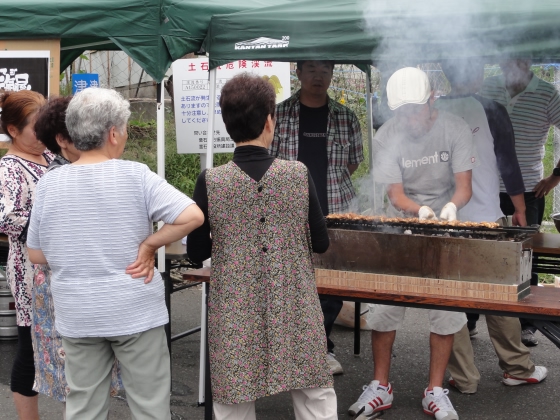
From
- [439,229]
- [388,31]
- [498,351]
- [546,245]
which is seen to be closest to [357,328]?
[498,351]

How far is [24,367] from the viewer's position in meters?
3.42

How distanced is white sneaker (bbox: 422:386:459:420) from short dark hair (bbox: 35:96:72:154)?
2554 millimetres

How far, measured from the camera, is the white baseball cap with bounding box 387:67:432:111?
389cm

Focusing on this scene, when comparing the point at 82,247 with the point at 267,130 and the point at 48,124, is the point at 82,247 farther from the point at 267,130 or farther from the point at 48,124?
the point at 267,130

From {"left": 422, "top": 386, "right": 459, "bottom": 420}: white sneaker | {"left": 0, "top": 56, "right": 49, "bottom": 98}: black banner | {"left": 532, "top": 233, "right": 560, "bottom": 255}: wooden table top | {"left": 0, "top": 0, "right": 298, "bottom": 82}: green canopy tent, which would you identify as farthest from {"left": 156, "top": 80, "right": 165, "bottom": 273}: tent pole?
{"left": 532, "top": 233, "right": 560, "bottom": 255}: wooden table top

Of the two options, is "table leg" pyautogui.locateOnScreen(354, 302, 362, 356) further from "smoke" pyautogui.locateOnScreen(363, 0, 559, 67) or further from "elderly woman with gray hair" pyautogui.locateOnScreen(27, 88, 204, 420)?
"elderly woman with gray hair" pyautogui.locateOnScreen(27, 88, 204, 420)

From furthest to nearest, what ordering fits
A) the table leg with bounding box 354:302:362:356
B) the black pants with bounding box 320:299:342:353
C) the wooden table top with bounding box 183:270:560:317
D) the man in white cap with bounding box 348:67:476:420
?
the table leg with bounding box 354:302:362:356 → the black pants with bounding box 320:299:342:353 → the man in white cap with bounding box 348:67:476:420 → the wooden table top with bounding box 183:270:560:317

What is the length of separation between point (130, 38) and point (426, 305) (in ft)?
7.40

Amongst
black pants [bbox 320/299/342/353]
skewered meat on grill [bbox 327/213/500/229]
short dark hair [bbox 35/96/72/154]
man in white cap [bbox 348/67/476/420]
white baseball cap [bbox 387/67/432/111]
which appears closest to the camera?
short dark hair [bbox 35/96/72/154]

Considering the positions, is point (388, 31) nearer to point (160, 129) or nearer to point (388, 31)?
point (388, 31)

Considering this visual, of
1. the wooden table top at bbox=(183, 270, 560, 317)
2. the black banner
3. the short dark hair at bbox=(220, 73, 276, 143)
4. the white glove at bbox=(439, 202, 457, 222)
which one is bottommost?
the wooden table top at bbox=(183, 270, 560, 317)

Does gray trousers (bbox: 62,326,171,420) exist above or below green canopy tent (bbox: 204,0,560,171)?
below

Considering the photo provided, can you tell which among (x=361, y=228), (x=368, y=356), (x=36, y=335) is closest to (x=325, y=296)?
(x=361, y=228)

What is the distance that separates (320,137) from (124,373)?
2.65m
